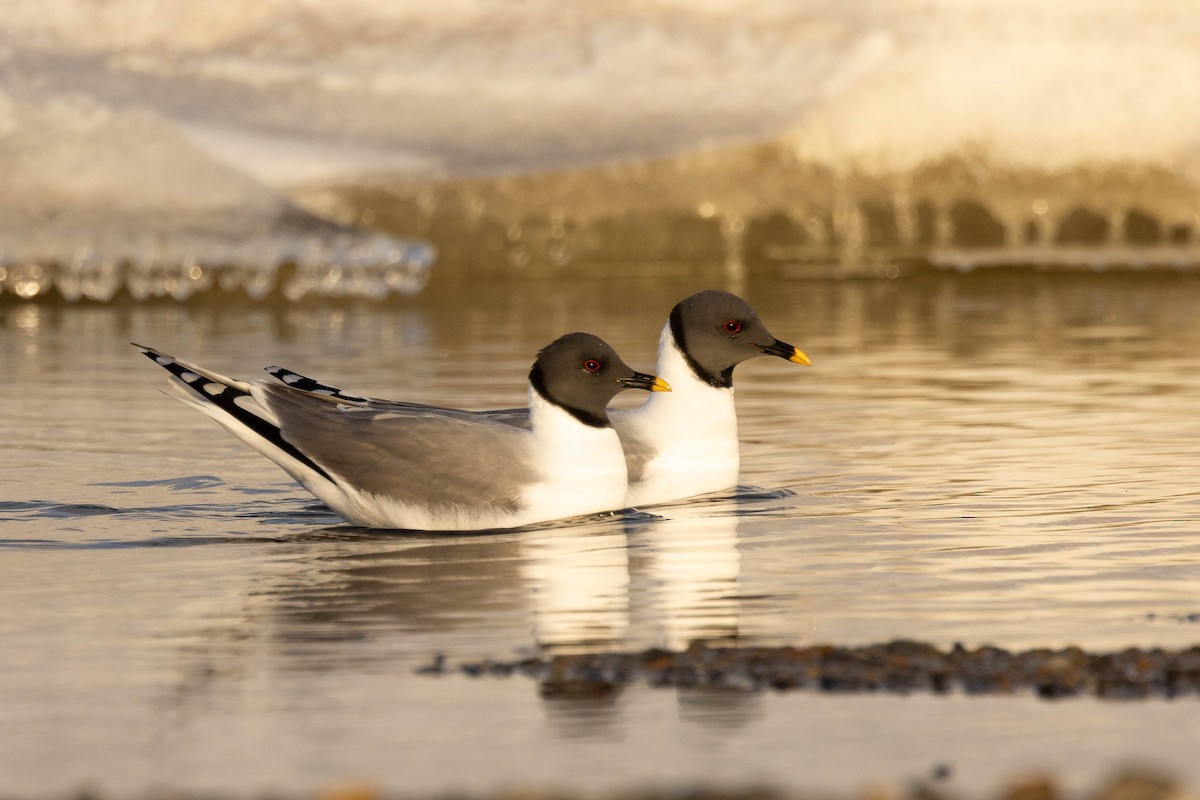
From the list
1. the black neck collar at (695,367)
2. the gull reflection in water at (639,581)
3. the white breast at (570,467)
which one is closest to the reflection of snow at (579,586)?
the gull reflection in water at (639,581)

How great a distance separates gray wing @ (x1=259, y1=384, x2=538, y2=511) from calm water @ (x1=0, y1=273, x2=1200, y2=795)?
0.74 ft

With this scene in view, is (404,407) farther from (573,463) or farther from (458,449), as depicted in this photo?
(573,463)

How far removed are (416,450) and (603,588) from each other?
2036mm

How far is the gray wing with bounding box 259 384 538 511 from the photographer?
943 cm

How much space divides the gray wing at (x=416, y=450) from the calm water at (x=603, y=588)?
23 cm

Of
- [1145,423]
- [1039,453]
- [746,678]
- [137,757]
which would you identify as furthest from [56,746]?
[1145,423]

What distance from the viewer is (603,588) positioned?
781 centimetres

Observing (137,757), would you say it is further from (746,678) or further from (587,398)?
(587,398)

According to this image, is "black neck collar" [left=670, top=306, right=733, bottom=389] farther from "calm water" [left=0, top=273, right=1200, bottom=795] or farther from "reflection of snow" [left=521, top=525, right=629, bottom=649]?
"reflection of snow" [left=521, top=525, right=629, bottom=649]

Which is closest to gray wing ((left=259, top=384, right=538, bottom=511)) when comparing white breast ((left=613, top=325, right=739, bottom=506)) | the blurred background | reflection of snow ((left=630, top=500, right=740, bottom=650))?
reflection of snow ((left=630, top=500, right=740, bottom=650))

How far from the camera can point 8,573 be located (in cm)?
827

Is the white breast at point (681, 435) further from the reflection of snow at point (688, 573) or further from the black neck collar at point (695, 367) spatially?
the reflection of snow at point (688, 573)

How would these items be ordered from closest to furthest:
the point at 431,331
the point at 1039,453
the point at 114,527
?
the point at 114,527, the point at 1039,453, the point at 431,331

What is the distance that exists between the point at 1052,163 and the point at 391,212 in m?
8.70
